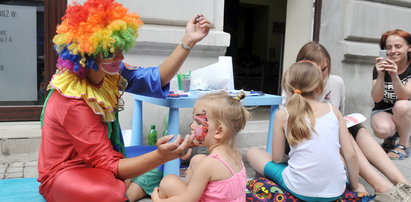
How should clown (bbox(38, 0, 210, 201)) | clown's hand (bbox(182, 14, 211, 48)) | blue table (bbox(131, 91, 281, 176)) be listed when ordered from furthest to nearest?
1. blue table (bbox(131, 91, 281, 176))
2. clown's hand (bbox(182, 14, 211, 48))
3. clown (bbox(38, 0, 210, 201))

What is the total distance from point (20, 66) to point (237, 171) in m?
2.92

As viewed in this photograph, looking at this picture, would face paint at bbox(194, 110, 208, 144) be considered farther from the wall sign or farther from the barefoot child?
the wall sign

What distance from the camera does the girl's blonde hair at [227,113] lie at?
1.80 m

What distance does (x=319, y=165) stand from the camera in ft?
7.08

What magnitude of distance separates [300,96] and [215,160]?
0.75 meters

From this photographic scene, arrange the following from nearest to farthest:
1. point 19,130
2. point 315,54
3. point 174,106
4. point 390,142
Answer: point 174,106 → point 315,54 → point 19,130 → point 390,142

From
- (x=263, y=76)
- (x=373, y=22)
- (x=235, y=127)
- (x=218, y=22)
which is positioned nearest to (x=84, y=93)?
(x=235, y=127)

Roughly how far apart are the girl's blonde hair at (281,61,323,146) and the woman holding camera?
149 cm

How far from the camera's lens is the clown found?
1.71 meters

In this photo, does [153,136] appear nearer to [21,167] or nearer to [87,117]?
[21,167]

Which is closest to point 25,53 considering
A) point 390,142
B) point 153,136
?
point 153,136

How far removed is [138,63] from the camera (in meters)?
3.57

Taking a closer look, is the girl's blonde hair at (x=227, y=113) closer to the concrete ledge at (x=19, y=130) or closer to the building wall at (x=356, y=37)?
the concrete ledge at (x=19, y=130)

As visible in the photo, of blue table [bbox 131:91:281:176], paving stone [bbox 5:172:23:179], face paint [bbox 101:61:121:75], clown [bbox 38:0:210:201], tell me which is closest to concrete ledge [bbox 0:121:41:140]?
paving stone [bbox 5:172:23:179]
